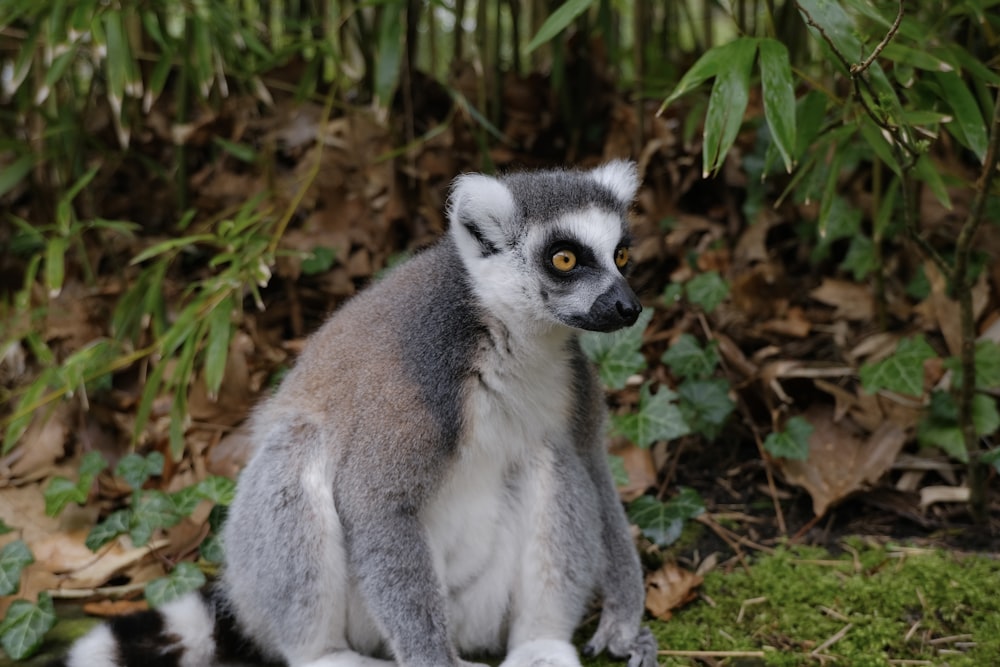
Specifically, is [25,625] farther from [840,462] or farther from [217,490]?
[840,462]

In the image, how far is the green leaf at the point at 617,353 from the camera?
455cm

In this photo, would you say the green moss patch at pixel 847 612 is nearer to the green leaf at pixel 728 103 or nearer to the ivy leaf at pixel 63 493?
the green leaf at pixel 728 103

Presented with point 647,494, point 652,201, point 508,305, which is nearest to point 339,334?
point 508,305

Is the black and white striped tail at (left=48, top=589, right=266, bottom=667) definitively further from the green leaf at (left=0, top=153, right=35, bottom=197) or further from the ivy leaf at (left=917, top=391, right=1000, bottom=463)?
the green leaf at (left=0, top=153, right=35, bottom=197)

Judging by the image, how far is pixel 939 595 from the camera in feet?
13.1

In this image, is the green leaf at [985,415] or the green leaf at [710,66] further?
the green leaf at [985,415]

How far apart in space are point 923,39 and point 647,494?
7.62 ft

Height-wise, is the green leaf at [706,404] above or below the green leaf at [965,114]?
below

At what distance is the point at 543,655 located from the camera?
11.6 ft

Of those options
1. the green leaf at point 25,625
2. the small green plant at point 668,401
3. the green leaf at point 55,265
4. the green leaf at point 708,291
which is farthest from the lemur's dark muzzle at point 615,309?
the green leaf at point 55,265

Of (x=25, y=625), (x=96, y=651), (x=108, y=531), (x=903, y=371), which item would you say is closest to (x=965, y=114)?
(x=903, y=371)

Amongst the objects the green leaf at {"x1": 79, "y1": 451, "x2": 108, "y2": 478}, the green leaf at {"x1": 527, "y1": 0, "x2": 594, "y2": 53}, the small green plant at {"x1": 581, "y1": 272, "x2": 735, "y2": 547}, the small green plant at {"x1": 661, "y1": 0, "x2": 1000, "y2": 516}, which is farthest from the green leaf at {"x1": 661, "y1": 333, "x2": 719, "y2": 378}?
the green leaf at {"x1": 79, "y1": 451, "x2": 108, "y2": 478}

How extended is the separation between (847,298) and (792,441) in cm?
143

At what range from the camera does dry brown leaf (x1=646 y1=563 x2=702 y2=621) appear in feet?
13.4
